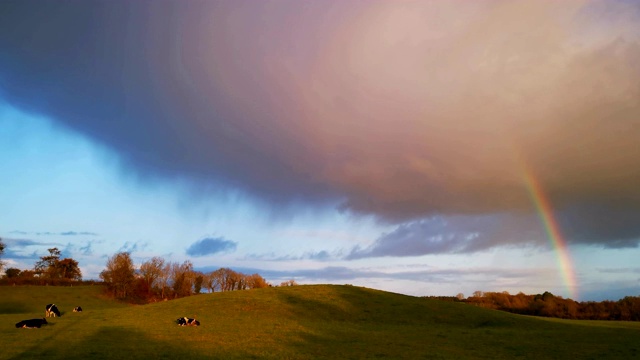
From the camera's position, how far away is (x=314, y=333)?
42938mm

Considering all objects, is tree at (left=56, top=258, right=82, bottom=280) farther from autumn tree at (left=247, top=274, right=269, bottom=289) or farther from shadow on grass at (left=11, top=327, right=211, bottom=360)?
shadow on grass at (left=11, top=327, right=211, bottom=360)

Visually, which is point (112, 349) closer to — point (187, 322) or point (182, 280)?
point (187, 322)

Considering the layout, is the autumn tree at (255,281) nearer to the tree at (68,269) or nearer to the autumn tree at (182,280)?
the autumn tree at (182,280)

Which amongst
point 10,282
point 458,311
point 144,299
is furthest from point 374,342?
point 10,282

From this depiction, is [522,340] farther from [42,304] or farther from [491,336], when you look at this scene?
[42,304]

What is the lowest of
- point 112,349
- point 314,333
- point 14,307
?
point 14,307

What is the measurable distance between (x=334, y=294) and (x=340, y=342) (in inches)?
1416

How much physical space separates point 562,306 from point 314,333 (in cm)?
9011

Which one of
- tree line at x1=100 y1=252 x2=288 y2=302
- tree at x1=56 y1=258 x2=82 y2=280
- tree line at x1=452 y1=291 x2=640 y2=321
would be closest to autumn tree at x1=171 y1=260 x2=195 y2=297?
tree line at x1=100 y1=252 x2=288 y2=302

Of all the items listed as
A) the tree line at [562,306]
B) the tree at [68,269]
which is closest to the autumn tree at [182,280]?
the tree at [68,269]

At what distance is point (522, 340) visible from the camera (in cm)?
4188

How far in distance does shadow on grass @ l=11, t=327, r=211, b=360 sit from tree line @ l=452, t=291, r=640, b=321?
320 ft

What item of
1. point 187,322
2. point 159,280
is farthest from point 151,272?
point 187,322

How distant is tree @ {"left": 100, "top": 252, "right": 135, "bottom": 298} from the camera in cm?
11912
